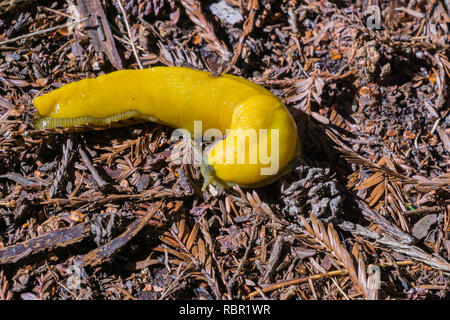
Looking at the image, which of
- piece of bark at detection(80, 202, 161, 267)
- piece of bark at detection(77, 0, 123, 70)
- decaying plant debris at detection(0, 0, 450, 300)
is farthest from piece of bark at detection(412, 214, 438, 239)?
piece of bark at detection(77, 0, 123, 70)

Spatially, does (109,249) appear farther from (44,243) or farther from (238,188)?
(238,188)

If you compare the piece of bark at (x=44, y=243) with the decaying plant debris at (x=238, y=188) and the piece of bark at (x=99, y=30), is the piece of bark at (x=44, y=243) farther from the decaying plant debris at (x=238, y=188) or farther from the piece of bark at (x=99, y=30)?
the piece of bark at (x=99, y=30)

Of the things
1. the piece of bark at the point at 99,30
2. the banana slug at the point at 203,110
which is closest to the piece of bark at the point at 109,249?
the banana slug at the point at 203,110

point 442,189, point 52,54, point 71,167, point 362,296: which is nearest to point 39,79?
point 52,54

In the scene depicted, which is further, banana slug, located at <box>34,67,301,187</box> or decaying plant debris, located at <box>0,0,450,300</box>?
banana slug, located at <box>34,67,301,187</box>

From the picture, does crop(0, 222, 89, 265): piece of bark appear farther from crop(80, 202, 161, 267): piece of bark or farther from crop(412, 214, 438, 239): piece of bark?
crop(412, 214, 438, 239): piece of bark

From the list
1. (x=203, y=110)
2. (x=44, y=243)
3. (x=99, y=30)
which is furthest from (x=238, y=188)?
(x=99, y=30)

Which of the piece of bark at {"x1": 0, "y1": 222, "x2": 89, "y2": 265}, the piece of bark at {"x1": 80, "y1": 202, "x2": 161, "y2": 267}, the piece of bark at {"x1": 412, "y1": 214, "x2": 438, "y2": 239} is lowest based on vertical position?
the piece of bark at {"x1": 412, "y1": 214, "x2": 438, "y2": 239}
